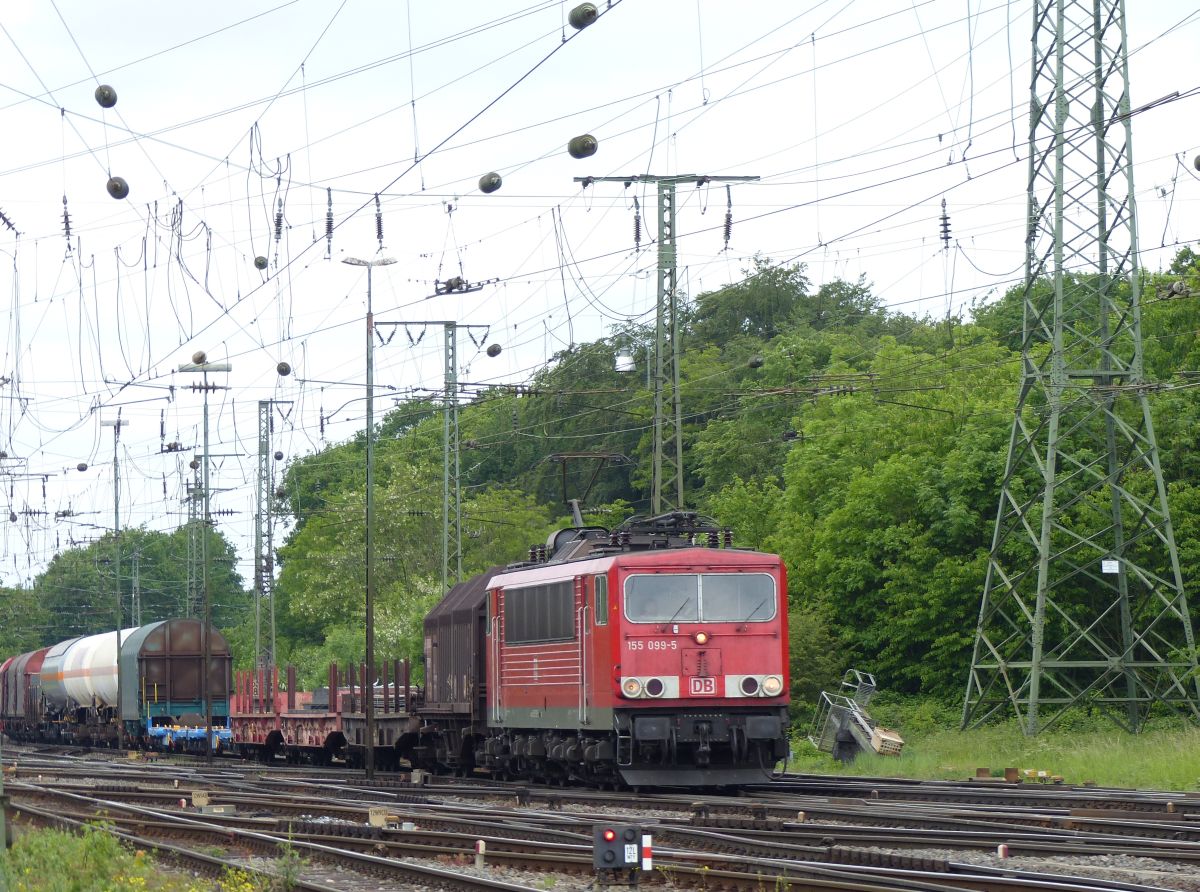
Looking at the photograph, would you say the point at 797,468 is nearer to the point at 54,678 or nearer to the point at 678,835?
the point at 54,678

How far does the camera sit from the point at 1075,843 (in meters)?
16.3

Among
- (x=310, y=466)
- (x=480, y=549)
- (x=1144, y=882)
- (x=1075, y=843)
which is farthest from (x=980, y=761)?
(x=310, y=466)

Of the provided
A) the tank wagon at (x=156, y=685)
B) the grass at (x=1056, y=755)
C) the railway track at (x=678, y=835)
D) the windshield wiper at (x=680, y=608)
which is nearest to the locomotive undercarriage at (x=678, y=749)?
the railway track at (x=678, y=835)

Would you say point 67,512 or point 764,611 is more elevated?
point 67,512

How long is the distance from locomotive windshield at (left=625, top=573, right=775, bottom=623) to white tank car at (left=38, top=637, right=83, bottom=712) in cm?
3932

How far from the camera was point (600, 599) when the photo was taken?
2466cm

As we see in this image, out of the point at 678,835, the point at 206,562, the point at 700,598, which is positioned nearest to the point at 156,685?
the point at 206,562

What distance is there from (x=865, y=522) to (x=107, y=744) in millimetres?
29074

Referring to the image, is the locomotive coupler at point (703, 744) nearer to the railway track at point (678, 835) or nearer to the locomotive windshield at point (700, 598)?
the railway track at point (678, 835)

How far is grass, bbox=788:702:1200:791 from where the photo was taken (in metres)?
25.0

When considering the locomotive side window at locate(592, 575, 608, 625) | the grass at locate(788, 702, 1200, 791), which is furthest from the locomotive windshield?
the grass at locate(788, 702, 1200, 791)

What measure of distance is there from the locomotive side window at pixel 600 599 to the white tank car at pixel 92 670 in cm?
3014

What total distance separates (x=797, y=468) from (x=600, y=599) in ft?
90.6

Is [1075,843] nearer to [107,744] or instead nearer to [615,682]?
[615,682]
